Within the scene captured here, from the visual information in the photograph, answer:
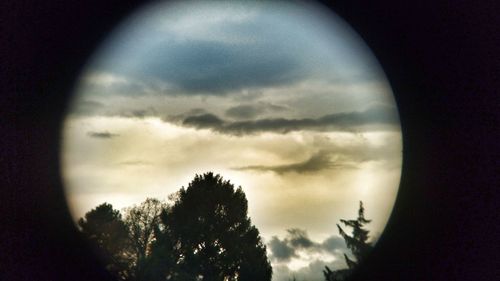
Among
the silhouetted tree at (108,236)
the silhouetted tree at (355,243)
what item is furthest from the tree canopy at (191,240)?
the silhouetted tree at (355,243)

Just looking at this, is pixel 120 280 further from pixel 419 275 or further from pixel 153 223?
pixel 419 275

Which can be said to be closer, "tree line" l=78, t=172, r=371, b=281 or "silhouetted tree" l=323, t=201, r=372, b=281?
"silhouetted tree" l=323, t=201, r=372, b=281

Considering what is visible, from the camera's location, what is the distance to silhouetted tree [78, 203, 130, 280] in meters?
41.4

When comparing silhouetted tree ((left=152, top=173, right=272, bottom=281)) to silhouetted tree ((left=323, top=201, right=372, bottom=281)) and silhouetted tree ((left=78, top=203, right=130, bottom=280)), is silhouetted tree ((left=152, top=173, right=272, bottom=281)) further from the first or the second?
silhouetted tree ((left=323, top=201, right=372, bottom=281))

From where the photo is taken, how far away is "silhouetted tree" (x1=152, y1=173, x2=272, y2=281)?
41.3m

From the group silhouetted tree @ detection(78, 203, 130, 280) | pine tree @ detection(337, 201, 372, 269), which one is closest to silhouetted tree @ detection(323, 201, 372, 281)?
pine tree @ detection(337, 201, 372, 269)

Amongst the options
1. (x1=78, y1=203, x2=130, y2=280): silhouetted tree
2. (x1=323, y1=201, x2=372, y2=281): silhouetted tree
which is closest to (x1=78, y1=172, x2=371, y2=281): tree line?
(x1=78, y1=203, x2=130, y2=280): silhouetted tree

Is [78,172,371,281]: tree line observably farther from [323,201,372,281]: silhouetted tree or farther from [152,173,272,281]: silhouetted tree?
[323,201,372,281]: silhouetted tree

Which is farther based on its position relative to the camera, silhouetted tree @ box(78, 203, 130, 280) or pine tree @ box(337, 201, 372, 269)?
silhouetted tree @ box(78, 203, 130, 280)

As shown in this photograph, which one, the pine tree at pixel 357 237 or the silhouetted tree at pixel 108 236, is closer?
the pine tree at pixel 357 237

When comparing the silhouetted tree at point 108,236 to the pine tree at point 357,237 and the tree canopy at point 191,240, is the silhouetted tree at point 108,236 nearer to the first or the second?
the tree canopy at point 191,240

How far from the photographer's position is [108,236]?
45562 millimetres

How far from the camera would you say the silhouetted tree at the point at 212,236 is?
135 feet

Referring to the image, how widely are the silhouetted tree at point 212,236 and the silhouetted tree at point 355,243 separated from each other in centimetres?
1089
